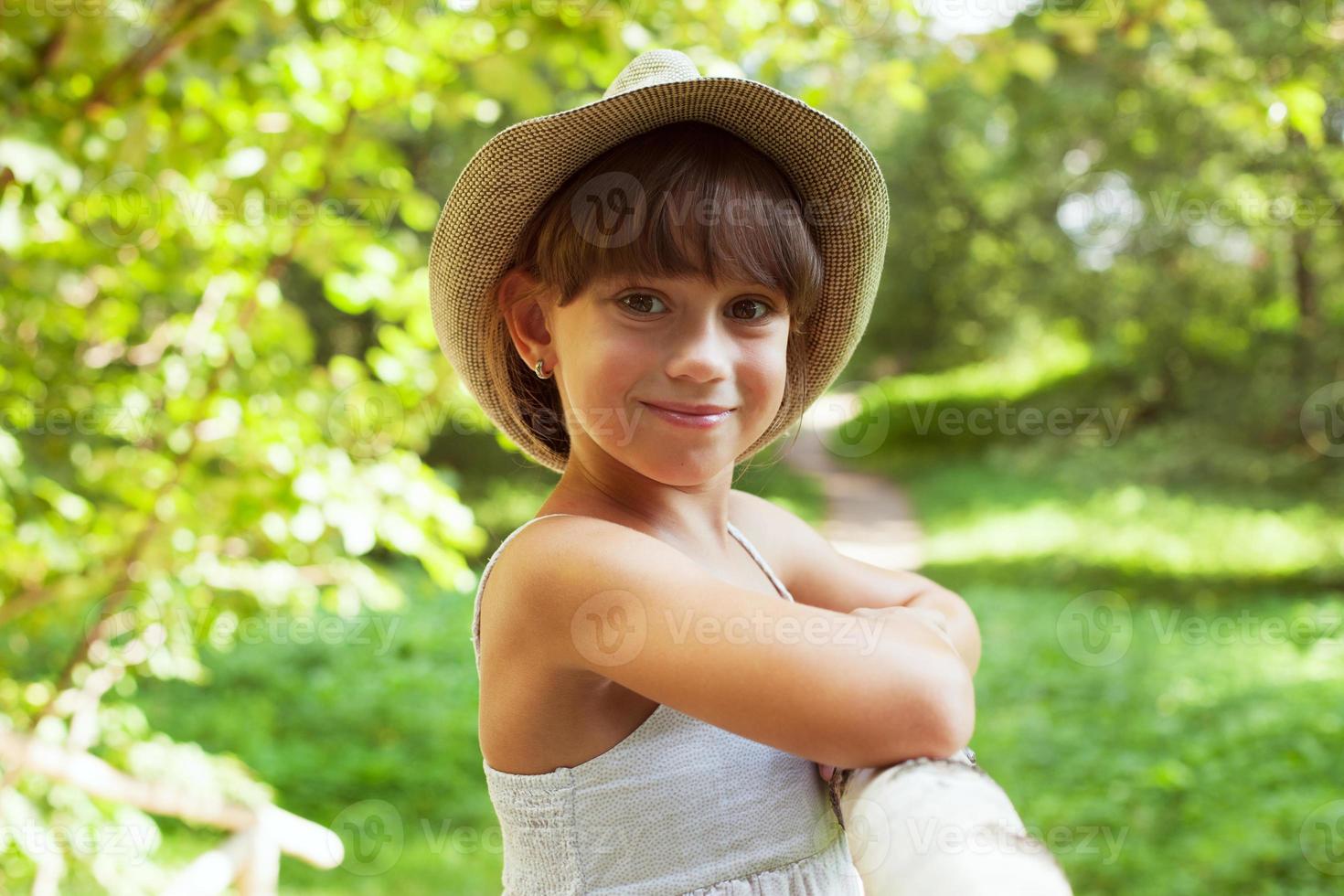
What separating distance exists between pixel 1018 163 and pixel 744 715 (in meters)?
13.1

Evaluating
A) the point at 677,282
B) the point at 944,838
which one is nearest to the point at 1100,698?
the point at 677,282

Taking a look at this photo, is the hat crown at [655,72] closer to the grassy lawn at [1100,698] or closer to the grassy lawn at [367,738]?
the grassy lawn at [1100,698]

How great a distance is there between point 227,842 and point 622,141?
88.5 inches

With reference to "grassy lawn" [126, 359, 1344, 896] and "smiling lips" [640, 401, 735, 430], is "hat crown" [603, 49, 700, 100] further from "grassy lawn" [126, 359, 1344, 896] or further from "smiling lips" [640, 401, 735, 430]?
"grassy lawn" [126, 359, 1344, 896]

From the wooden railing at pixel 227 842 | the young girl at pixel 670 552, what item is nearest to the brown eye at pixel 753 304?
the young girl at pixel 670 552

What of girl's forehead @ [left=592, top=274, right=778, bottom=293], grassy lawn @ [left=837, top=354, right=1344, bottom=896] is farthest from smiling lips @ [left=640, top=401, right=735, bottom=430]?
grassy lawn @ [left=837, top=354, right=1344, bottom=896]

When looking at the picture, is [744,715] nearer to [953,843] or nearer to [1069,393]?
[953,843]

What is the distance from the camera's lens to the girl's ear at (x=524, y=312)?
130 centimetres

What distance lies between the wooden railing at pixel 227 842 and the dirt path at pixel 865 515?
668 cm

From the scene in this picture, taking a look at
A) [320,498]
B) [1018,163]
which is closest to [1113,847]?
[320,498]

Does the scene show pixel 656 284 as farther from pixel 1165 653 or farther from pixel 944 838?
pixel 1165 653

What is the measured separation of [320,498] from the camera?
7.89 feet

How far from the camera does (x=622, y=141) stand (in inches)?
47.4

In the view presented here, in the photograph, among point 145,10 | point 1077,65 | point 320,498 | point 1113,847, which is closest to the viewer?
point 145,10
